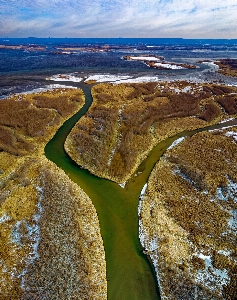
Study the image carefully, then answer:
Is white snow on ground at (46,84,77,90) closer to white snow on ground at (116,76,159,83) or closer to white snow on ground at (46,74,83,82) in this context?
white snow on ground at (46,74,83,82)

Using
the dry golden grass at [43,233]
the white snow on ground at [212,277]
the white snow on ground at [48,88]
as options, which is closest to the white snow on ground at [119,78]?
the white snow on ground at [48,88]

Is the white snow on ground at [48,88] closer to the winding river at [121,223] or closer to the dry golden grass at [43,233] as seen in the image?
the dry golden grass at [43,233]

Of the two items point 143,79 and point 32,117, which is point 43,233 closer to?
point 32,117

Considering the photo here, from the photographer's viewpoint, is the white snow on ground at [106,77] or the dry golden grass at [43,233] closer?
the dry golden grass at [43,233]

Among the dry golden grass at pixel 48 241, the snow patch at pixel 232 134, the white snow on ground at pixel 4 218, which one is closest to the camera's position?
the dry golden grass at pixel 48 241

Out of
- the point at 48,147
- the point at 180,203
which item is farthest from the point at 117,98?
the point at 180,203

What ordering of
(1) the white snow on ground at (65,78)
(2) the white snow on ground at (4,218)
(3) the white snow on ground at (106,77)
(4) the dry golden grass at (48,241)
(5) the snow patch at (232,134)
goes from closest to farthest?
1. (4) the dry golden grass at (48,241)
2. (2) the white snow on ground at (4,218)
3. (5) the snow patch at (232,134)
4. (3) the white snow on ground at (106,77)
5. (1) the white snow on ground at (65,78)

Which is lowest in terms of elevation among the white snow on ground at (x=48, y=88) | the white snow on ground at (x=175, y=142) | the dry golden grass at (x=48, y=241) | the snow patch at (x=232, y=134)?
the dry golden grass at (x=48, y=241)

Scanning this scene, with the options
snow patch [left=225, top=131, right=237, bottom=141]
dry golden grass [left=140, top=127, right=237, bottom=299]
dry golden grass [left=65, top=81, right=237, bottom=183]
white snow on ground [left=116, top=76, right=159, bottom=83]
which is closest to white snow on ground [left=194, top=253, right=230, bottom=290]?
dry golden grass [left=140, top=127, right=237, bottom=299]
